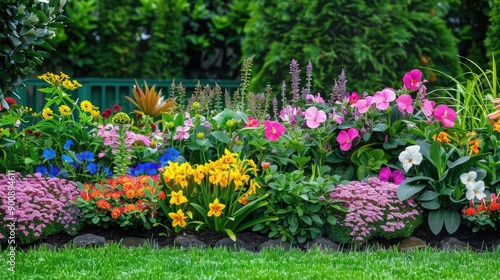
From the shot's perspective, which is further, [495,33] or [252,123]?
[495,33]

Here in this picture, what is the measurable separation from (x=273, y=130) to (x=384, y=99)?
0.74m

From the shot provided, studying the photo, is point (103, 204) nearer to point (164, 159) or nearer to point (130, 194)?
point (130, 194)

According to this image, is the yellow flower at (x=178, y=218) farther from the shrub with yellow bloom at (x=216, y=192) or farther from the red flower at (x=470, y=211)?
the red flower at (x=470, y=211)

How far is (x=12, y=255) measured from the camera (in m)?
4.04

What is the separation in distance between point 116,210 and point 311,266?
1.25 m

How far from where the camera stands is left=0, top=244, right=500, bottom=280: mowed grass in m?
3.67

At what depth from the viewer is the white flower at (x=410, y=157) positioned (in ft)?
15.3

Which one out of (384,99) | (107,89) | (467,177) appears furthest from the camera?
(107,89)

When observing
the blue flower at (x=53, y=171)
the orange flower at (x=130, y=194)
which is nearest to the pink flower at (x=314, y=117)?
the orange flower at (x=130, y=194)

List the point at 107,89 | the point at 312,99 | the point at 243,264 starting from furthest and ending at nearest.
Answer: the point at 107,89 < the point at 312,99 < the point at 243,264

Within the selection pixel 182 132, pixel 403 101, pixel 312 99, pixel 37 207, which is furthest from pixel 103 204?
pixel 403 101

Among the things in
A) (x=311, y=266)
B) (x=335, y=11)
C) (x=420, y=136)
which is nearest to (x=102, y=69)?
(x=335, y=11)

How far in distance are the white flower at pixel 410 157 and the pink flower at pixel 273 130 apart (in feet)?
2.52

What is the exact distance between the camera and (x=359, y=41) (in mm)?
7160
